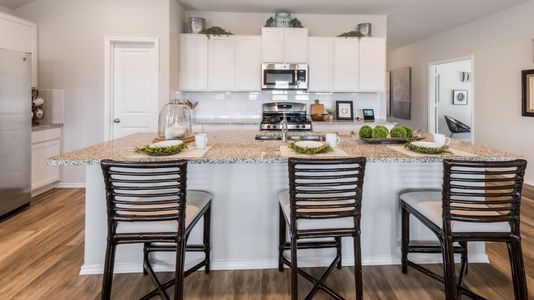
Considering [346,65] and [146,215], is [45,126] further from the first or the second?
[346,65]

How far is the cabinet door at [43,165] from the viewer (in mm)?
4180

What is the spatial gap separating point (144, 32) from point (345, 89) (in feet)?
9.59

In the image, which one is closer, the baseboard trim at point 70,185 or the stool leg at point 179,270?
the stool leg at point 179,270

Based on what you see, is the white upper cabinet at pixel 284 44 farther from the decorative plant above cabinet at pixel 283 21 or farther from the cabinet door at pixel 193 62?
the cabinet door at pixel 193 62

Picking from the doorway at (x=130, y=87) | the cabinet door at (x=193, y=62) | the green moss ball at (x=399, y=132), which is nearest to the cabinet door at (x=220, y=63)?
the cabinet door at (x=193, y=62)

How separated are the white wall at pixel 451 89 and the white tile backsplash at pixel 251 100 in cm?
321

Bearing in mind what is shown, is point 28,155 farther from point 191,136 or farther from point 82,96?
point 191,136

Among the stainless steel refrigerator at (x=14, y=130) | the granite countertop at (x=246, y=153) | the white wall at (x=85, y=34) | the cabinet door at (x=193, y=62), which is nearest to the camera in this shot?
the granite countertop at (x=246, y=153)

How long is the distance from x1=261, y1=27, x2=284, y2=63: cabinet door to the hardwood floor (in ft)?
11.1

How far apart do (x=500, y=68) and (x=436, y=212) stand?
4489 mm

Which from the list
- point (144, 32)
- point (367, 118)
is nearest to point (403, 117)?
point (367, 118)

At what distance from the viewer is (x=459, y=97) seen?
26.2 feet

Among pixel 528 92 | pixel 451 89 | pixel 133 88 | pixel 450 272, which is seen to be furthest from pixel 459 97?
pixel 450 272

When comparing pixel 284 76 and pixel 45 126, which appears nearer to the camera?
pixel 45 126
